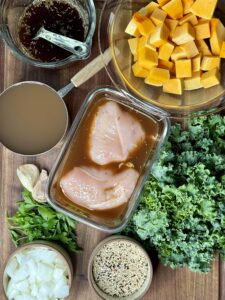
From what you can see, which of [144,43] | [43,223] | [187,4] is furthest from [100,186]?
[187,4]

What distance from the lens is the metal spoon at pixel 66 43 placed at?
148 cm

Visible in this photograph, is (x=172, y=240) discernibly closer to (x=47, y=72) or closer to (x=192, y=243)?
(x=192, y=243)

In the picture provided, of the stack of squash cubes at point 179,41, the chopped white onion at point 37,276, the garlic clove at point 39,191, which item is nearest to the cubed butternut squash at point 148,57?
the stack of squash cubes at point 179,41

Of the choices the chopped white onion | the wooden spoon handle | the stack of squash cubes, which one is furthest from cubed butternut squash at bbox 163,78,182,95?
the chopped white onion

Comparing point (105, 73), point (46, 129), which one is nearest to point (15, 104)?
point (46, 129)

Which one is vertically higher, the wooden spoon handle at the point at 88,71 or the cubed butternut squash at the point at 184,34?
the cubed butternut squash at the point at 184,34

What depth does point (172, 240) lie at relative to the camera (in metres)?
1.53

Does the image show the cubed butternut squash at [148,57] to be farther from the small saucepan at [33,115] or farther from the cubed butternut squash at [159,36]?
the small saucepan at [33,115]

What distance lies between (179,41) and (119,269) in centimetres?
67

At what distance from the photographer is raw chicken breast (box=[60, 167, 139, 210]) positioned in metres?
1.57

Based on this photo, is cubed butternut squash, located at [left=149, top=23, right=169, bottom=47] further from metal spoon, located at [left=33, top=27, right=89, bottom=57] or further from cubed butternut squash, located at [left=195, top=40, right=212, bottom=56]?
metal spoon, located at [left=33, top=27, right=89, bottom=57]

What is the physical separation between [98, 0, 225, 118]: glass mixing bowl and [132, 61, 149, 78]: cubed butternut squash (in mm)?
17

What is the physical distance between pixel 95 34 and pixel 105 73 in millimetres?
112

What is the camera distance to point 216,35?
1.37 metres
